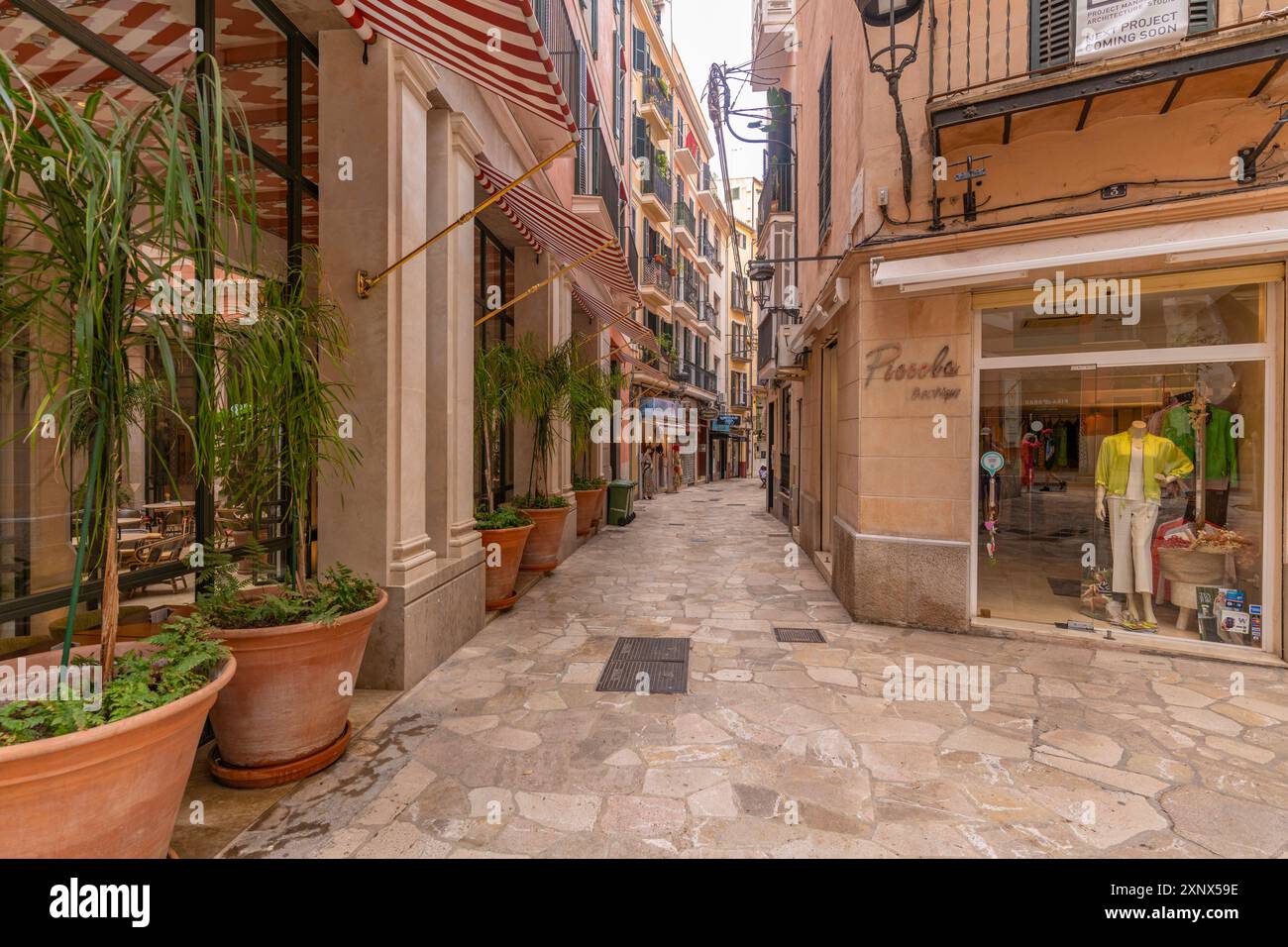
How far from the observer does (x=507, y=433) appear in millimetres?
8812

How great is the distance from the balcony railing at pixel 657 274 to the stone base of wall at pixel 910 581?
615 inches

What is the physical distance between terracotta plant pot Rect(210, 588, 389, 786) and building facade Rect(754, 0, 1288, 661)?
4823 mm

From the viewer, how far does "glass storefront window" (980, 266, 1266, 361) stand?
16.7ft

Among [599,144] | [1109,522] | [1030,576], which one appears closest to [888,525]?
[1030,576]

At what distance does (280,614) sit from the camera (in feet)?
10.2

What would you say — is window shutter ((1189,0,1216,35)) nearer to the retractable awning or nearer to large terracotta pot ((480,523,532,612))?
the retractable awning

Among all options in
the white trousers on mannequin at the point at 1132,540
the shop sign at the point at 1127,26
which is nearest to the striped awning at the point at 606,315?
the shop sign at the point at 1127,26

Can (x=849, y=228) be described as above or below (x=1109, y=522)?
above

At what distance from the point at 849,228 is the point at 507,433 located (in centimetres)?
519

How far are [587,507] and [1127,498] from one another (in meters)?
7.80

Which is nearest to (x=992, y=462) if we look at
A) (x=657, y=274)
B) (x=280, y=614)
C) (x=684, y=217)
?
(x=280, y=614)

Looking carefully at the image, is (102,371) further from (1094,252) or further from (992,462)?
(992,462)

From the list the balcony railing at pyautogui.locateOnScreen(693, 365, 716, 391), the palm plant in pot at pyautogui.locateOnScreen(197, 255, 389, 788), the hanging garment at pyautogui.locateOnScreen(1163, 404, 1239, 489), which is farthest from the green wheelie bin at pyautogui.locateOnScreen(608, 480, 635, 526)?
the balcony railing at pyautogui.locateOnScreen(693, 365, 716, 391)
